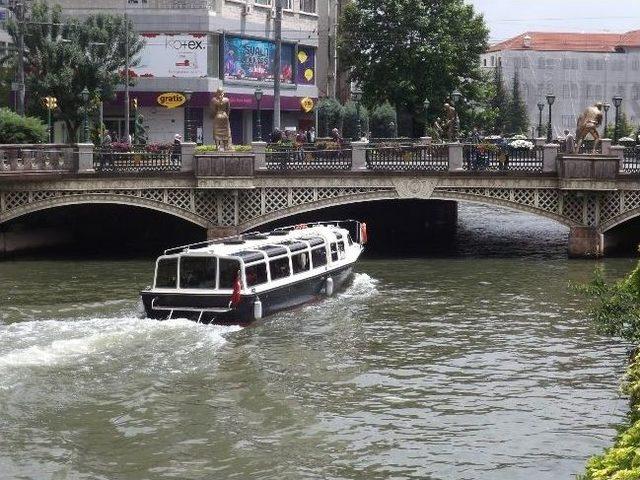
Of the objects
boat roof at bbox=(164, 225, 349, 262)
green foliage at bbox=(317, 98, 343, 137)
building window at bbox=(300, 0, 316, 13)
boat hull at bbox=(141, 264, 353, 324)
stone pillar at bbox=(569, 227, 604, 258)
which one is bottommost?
boat hull at bbox=(141, 264, 353, 324)

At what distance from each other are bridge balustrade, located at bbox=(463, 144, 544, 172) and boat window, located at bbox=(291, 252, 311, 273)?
455 inches

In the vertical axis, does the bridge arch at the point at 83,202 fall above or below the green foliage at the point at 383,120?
below

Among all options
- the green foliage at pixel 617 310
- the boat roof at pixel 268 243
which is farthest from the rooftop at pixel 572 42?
the green foliage at pixel 617 310

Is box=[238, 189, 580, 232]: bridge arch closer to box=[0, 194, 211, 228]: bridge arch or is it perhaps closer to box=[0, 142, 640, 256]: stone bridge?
box=[0, 142, 640, 256]: stone bridge

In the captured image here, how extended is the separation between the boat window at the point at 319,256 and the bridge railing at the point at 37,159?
482 inches

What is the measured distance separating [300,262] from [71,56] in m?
36.5

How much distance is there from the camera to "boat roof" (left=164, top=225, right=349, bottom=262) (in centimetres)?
3759

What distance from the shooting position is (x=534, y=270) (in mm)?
48312

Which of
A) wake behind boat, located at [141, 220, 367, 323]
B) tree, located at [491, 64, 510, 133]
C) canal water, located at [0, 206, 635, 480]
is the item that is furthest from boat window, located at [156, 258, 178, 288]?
tree, located at [491, 64, 510, 133]

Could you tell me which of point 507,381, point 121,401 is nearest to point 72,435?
point 121,401

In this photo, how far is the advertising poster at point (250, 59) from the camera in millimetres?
83875

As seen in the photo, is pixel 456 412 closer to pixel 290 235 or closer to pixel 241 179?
pixel 290 235

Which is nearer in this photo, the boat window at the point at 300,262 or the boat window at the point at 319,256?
the boat window at the point at 300,262

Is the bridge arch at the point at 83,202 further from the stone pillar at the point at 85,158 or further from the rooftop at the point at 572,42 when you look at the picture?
the rooftop at the point at 572,42
